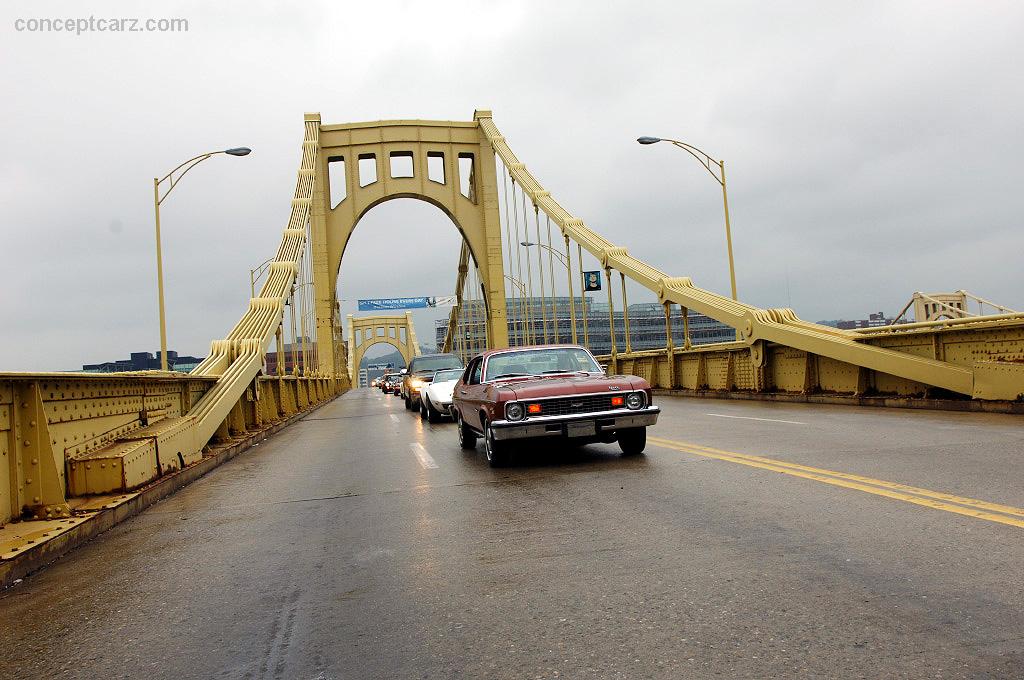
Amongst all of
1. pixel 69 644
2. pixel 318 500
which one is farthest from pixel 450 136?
pixel 69 644

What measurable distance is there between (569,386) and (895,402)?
357 inches

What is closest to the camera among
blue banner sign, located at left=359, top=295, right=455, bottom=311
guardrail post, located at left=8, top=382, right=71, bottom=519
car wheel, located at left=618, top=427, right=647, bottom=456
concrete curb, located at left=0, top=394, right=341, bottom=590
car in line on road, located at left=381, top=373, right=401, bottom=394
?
concrete curb, located at left=0, top=394, right=341, bottom=590

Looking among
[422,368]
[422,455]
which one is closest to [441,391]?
[422,455]

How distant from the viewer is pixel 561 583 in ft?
13.4

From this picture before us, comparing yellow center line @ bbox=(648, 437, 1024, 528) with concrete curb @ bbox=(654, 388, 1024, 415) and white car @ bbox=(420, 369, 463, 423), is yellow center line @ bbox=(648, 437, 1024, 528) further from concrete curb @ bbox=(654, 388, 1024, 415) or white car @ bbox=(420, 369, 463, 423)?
white car @ bbox=(420, 369, 463, 423)

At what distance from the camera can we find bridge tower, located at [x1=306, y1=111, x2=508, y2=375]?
171 ft

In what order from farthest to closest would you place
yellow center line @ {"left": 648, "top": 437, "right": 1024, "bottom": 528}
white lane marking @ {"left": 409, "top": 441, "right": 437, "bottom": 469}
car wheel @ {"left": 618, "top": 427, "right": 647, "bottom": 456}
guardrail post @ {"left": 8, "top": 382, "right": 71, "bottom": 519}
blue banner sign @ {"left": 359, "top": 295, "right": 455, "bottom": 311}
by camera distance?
blue banner sign @ {"left": 359, "top": 295, "right": 455, "bottom": 311}, white lane marking @ {"left": 409, "top": 441, "right": 437, "bottom": 469}, car wheel @ {"left": 618, "top": 427, "right": 647, "bottom": 456}, guardrail post @ {"left": 8, "top": 382, "right": 71, "bottom": 519}, yellow center line @ {"left": 648, "top": 437, "right": 1024, "bottom": 528}

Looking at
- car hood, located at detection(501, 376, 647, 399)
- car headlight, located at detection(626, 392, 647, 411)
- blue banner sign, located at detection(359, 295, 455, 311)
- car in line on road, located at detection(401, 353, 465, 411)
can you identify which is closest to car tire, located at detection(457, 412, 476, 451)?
car hood, located at detection(501, 376, 647, 399)

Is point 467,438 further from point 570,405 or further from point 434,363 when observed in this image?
point 434,363

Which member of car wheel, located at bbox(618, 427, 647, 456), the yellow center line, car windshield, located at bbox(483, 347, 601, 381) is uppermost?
car windshield, located at bbox(483, 347, 601, 381)

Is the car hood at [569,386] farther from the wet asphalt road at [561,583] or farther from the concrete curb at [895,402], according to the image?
the concrete curb at [895,402]

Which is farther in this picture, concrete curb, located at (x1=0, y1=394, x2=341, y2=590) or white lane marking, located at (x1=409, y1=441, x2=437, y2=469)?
white lane marking, located at (x1=409, y1=441, x2=437, y2=469)

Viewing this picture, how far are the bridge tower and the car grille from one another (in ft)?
140

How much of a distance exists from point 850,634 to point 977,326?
12.0 meters
